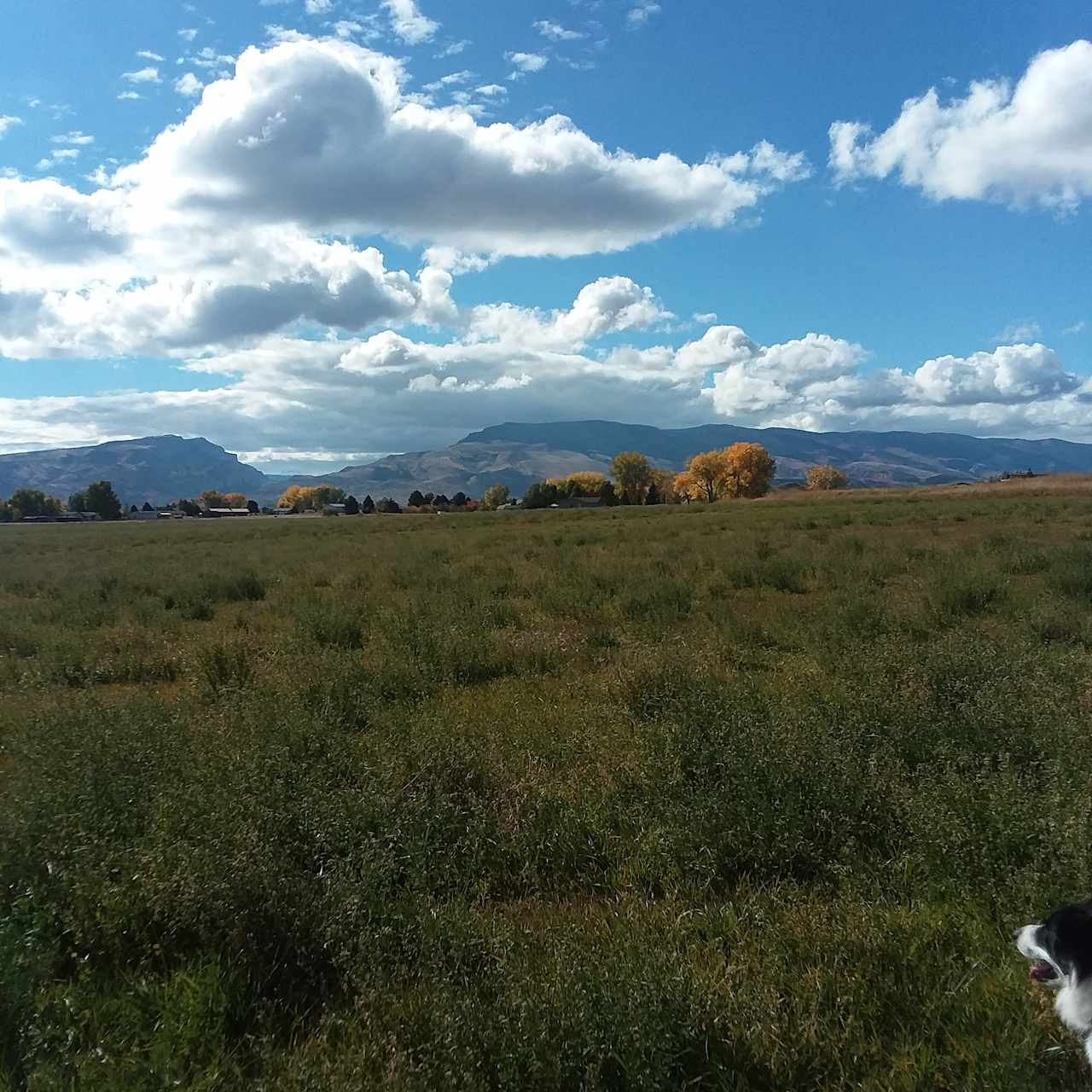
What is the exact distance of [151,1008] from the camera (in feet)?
9.71

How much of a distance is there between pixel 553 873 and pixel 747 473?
11352cm

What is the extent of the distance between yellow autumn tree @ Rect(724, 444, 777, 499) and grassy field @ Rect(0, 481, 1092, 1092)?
10874 cm

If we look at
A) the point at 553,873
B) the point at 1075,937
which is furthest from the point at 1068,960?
the point at 553,873

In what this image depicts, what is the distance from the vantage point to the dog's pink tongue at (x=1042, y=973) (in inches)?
109

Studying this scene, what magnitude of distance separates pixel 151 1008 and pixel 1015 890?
376cm

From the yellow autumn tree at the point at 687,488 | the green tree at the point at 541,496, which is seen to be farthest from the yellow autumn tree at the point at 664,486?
the green tree at the point at 541,496

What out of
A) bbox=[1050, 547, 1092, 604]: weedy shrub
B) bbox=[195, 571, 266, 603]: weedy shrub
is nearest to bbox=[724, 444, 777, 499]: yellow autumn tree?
bbox=[1050, 547, 1092, 604]: weedy shrub

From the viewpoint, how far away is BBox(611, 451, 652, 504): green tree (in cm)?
11969

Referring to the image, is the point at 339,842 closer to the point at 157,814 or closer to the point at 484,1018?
the point at 157,814

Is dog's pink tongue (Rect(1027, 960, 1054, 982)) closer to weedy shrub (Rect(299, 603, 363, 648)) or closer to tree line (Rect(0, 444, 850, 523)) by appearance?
weedy shrub (Rect(299, 603, 363, 648))

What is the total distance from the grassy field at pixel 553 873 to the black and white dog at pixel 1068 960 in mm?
124

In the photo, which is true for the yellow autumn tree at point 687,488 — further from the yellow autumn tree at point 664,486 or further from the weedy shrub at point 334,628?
the weedy shrub at point 334,628

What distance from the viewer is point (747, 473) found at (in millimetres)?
112375

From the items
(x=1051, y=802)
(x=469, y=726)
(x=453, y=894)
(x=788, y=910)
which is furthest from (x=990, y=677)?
(x=453, y=894)
